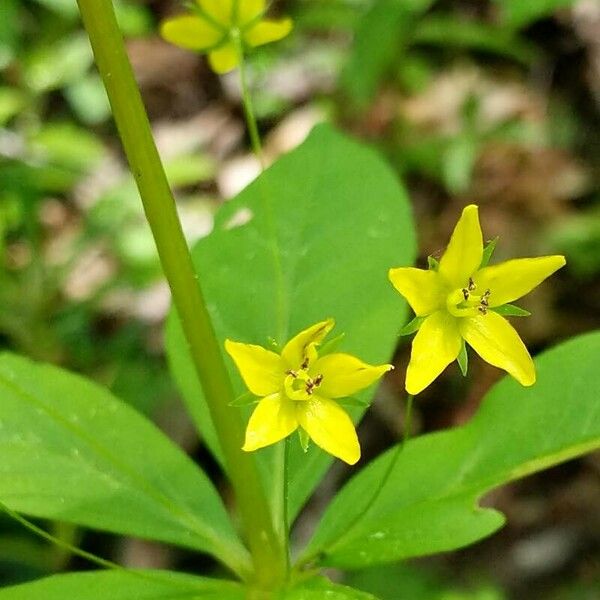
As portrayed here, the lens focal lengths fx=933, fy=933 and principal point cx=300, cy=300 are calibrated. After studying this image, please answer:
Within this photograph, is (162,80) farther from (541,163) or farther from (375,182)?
(375,182)

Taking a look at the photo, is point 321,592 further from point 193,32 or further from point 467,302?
point 193,32

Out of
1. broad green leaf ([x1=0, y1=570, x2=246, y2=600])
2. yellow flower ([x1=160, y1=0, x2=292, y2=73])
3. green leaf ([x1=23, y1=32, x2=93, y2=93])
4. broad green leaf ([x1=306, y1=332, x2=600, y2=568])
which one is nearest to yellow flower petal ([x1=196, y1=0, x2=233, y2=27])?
yellow flower ([x1=160, y1=0, x2=292, y2=73])

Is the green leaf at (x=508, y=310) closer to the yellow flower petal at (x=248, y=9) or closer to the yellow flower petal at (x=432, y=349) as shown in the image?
the yellow flower petal at (x=432, y=349)

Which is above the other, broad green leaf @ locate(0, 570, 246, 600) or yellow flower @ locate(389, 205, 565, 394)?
yellow flower @ locate(389, 205, 565, 394)

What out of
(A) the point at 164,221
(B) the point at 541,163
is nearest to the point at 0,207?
(A) the point at 164,221

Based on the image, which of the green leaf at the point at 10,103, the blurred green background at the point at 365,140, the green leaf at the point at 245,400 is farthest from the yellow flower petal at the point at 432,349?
the green leaf at the point at 10,103

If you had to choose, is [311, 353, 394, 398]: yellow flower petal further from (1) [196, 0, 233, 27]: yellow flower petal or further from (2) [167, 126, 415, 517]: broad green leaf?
(1) [196, 0, 233, 27]: yellow flower petal

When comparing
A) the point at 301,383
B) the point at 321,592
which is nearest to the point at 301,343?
the point at 301,383
